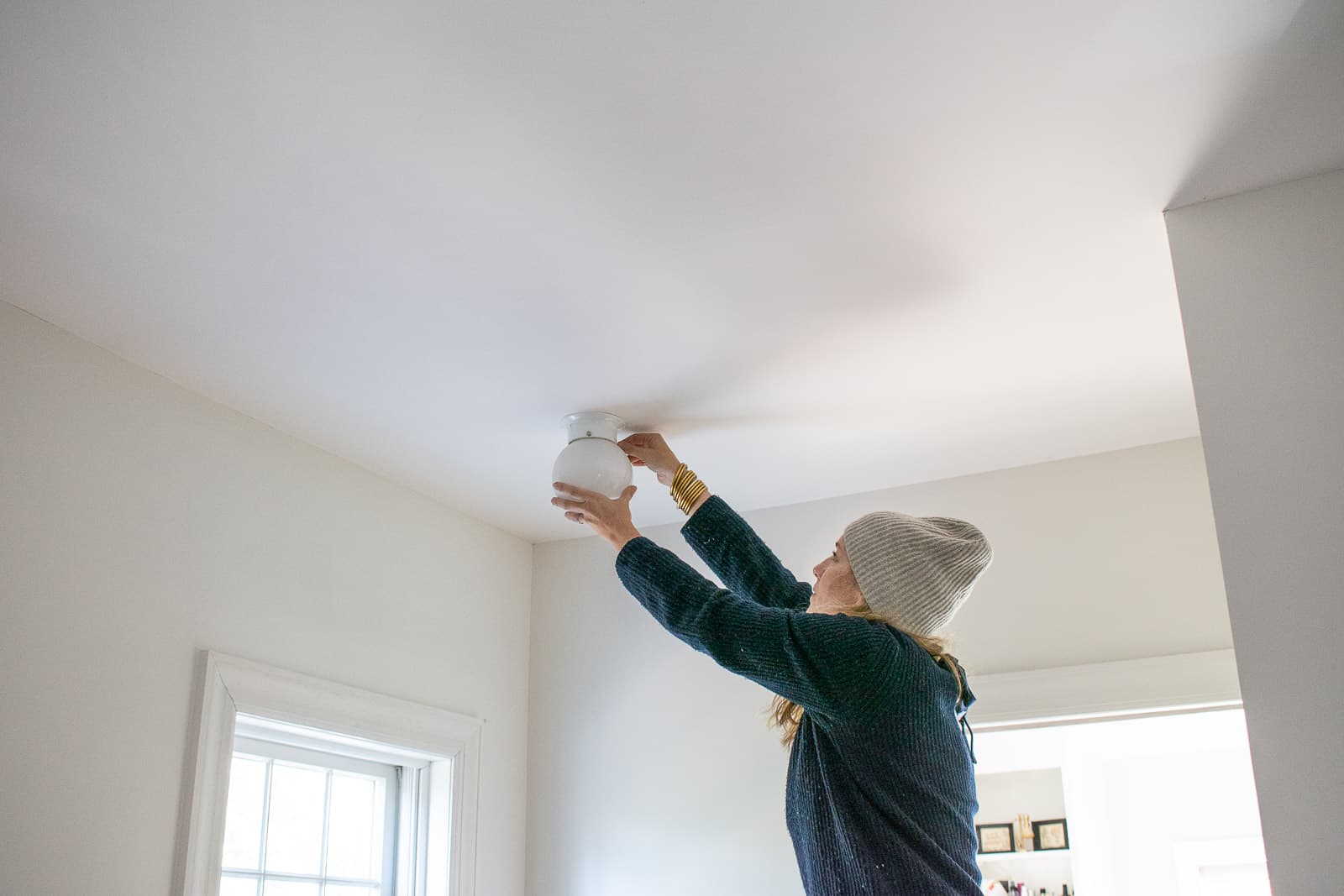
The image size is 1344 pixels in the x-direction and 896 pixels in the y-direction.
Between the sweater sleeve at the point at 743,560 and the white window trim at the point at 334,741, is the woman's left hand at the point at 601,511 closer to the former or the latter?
the sweater sleeve at the point at 743,560

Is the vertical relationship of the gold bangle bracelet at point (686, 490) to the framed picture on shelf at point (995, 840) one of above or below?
above

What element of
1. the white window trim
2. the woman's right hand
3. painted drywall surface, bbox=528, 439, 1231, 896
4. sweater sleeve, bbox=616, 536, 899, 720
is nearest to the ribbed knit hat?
sweater sleeve, bbox=616, 536, 899, 720

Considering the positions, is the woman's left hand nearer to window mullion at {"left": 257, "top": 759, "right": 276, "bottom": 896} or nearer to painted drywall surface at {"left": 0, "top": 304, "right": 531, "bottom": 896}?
painted drywall surface at {"left": 0, "top": 304, "right": 531, "bottom": 896}

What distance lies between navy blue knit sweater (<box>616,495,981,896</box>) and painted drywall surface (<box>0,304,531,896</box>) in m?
1.02

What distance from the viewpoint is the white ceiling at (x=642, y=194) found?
139 centimetres

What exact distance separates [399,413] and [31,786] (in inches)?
36.6

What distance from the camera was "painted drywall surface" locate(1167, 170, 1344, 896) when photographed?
4.81 ft

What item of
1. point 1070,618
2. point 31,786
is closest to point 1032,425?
point 1070,618

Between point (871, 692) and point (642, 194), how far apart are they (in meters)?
0.76

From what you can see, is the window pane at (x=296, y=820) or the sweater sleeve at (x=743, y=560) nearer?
the sweater sleeve at (x=743, y=560)

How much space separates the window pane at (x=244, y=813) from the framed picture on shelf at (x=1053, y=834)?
2660mm

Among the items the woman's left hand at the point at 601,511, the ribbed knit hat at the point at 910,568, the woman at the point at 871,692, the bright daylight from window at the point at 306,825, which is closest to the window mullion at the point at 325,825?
the bright daylight from window at the point at 306,825

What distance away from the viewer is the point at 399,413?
238 centimetres

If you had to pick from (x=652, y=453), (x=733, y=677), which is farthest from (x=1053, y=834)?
(x=652, y=453)
